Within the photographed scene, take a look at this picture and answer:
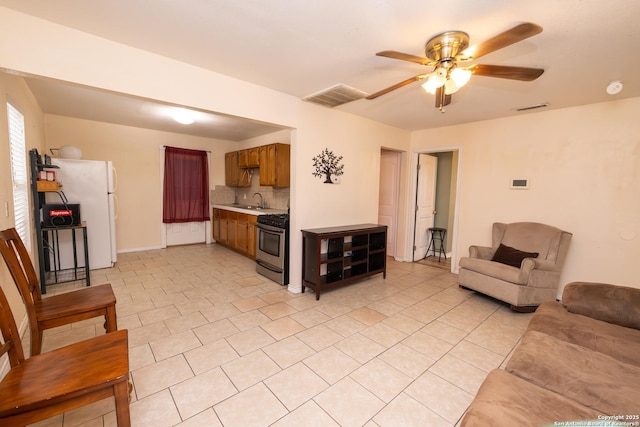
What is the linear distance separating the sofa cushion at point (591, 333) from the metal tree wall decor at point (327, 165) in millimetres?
2726

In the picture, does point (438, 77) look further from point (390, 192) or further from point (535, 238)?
point (390, 192)

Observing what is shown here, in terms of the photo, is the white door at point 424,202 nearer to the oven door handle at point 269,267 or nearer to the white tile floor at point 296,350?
the white tile floor at point 296,350

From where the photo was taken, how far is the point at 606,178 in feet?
10.8

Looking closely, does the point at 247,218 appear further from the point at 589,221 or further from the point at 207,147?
the point at 589,221

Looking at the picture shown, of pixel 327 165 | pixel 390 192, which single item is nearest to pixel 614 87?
pixel 327 165

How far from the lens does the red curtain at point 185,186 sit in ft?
18.7

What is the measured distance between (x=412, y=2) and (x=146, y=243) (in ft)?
20.0

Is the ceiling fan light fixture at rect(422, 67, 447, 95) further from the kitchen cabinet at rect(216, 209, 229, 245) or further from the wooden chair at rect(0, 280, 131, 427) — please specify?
the kitchen cabinet at rect(216, 209, 229, 245)

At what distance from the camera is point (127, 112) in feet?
13.8

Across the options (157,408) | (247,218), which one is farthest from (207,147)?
(157,408)

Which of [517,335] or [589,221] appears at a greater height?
[589,221]

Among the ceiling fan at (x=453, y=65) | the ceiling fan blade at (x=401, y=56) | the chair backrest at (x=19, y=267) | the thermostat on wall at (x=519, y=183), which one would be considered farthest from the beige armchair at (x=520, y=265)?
the chair backrest at (x=19, y=267)

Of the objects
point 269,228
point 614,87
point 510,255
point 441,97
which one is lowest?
point 510,255

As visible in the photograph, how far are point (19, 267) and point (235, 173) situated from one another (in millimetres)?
4729
